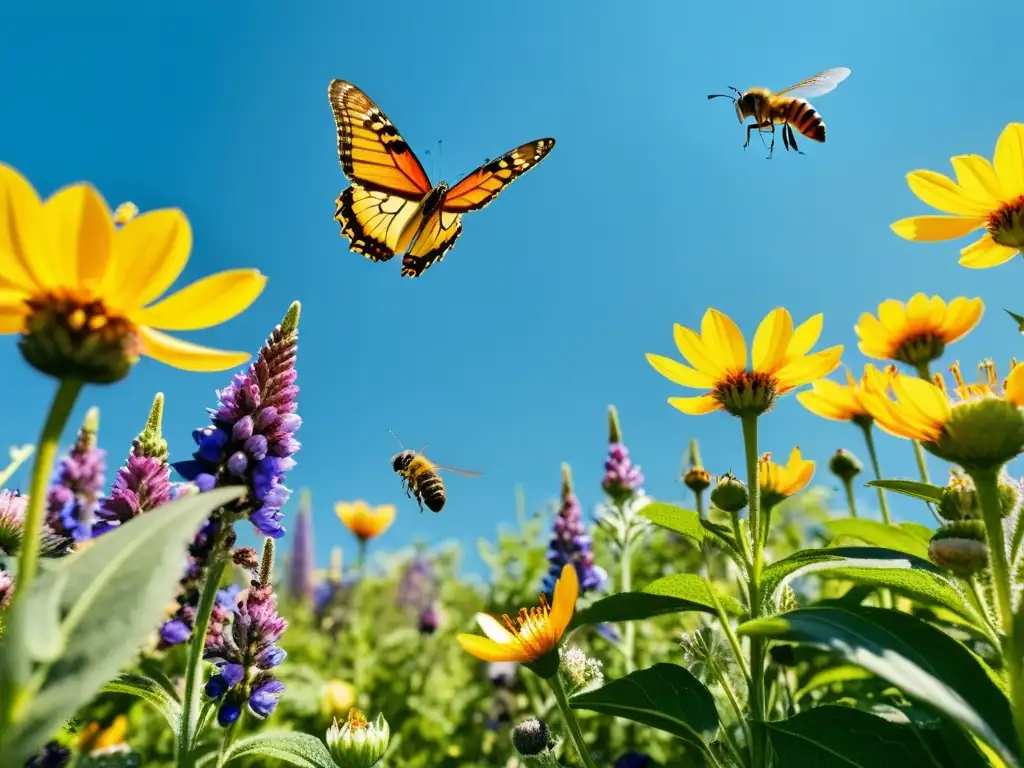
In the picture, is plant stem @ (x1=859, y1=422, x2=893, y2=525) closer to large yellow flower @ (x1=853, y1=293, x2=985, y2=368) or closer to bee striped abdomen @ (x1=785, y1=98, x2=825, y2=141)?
large yellow flower @ (x1=853, y1=293, x2=985, y2=368)

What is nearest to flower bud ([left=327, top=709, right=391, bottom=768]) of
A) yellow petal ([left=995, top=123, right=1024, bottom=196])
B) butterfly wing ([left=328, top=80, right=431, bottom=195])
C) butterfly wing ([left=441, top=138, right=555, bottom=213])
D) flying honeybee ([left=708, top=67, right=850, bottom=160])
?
yellow petal ([left=995, top=123, right=1024, bottom=196])

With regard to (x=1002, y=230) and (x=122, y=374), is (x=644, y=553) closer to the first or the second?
(x=1002, y=230)

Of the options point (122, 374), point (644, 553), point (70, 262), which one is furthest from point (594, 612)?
point (644, 553)

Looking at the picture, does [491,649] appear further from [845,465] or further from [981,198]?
[845,465]

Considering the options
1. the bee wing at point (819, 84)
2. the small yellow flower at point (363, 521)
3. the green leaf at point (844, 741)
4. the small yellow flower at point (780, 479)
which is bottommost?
the green leaf at point (844, 741)

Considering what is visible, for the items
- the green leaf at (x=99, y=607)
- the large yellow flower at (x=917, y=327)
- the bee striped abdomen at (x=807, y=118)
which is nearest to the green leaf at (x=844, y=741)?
the green leaf at (x=99, y=607)

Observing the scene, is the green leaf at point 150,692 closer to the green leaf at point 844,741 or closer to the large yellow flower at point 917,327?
the green leaf at point 844,741
